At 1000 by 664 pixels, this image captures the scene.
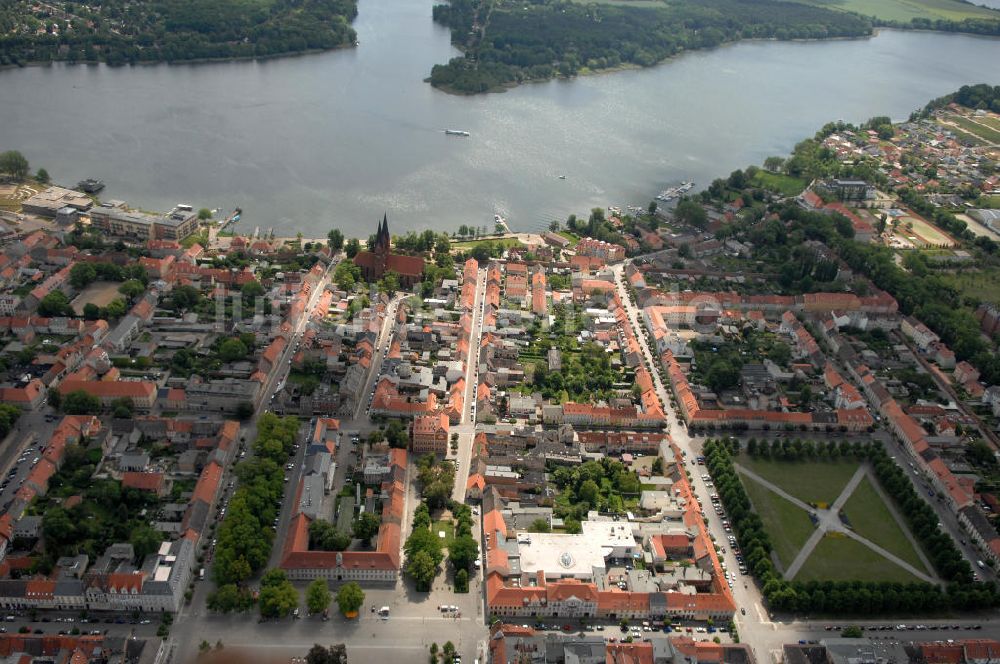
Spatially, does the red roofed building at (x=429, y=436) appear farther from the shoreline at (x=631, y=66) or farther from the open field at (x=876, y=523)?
the shoreline at (x=631, y=66)

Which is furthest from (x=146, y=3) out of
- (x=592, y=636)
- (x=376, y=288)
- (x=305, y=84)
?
(x=592, y=636)

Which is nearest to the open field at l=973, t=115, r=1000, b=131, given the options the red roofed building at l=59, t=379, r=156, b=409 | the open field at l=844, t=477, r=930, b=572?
the open field at l=844, t=477, r=930, b=572

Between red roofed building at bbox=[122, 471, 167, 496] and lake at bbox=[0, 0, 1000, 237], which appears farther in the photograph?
lake at bbox=[0, 0, 1000, 237]

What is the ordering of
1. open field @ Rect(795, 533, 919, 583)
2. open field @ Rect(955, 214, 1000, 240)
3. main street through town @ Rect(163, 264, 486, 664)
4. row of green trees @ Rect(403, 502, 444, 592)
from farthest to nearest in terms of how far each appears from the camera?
open field @ Rect(955, 214, 1000, 240), open field @ Rect(795, 533, 919, 583), row of green trees @ Rect(403, 502, 444, 592), main street through town @ Rect(163, 264, 486, 664)

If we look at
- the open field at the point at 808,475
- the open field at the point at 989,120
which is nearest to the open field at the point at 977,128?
the open field at the point at 989,120

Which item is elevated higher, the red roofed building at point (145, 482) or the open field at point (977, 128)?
the open field at point (977, 128)

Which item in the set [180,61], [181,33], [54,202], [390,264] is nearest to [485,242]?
[390,264]

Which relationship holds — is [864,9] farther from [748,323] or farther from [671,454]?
[671,454]

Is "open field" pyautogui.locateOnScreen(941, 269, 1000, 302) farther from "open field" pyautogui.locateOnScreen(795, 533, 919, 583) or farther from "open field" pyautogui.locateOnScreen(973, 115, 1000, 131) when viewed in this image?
"open field" pyautogui.locateOnScreen(973, 115, 1000, 131)
